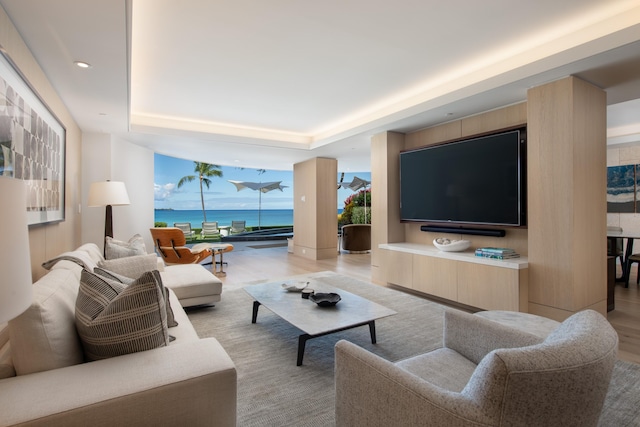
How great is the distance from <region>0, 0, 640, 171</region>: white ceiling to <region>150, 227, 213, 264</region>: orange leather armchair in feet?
5.56

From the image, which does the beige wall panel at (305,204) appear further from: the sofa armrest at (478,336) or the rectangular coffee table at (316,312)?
the sofa armrest at (478,336)

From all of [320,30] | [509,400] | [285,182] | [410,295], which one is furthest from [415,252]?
[285,182]

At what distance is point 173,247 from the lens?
220 inches

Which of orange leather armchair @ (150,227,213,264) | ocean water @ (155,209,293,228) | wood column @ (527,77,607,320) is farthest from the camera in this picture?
ocean water @ (155,209,293,228)

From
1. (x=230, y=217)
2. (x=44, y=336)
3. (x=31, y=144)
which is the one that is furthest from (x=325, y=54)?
(x=230, y=217)

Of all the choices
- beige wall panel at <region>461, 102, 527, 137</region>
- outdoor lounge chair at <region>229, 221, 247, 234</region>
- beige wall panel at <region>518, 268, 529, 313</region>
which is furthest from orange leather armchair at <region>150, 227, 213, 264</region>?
outdoor lounge chair at <region>229, 221, 247, 234</region>

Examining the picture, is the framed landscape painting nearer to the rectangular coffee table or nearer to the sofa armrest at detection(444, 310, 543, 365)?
the rectangular coffee table

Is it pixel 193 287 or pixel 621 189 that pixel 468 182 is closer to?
pixel 193 287

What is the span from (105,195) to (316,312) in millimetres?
3307

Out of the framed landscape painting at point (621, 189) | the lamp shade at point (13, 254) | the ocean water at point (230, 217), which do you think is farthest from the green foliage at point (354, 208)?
the ocean water at point (230, 217)

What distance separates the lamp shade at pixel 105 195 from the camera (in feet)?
13.8

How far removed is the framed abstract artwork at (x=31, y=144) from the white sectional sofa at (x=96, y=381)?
43.8 inches

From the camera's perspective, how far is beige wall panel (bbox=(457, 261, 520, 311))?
3342 mm

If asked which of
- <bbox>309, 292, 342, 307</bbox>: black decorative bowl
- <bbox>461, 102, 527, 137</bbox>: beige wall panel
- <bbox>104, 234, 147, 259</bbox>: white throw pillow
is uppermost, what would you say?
<bbox>461, 102, 527, 137</bbox>: beige wall panel
